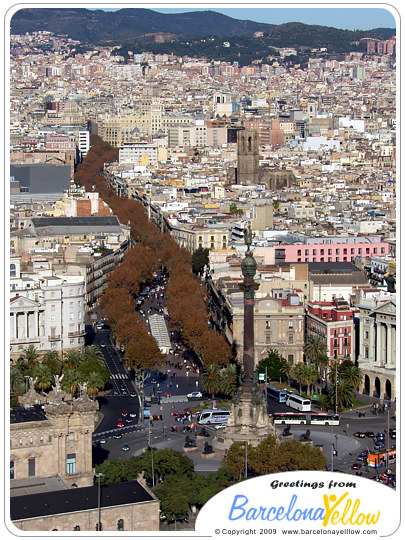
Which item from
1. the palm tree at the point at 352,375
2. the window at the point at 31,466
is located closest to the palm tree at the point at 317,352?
the palm tree at the point at 352,375

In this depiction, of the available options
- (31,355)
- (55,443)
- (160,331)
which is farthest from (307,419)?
(160,331)

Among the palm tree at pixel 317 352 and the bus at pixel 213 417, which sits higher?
the palm tree at pixel 317 352

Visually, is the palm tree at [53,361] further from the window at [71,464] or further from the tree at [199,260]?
the tree at [199,260]

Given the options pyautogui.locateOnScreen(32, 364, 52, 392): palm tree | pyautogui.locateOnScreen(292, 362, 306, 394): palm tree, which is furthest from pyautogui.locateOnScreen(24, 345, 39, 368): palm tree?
pyautogui.locateOnScreen(292, 362, 306, 394): palm tree

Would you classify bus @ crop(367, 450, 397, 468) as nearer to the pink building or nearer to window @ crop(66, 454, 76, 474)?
window @ crop(66, 454, 76, 474)

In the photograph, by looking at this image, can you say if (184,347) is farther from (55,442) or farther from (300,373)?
(55,442)

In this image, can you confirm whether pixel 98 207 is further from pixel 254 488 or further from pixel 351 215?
pixel 254 488

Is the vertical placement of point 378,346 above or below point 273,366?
above

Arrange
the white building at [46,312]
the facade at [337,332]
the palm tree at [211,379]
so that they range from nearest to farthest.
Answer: the palm tree at [211,379]
the white building at [46,312]
the facade at [337,332]
